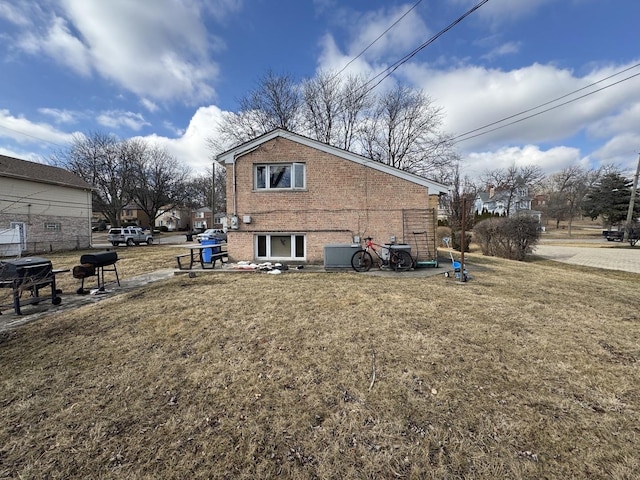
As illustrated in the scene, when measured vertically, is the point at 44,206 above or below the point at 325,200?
above

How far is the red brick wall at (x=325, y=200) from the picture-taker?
10047 millimetres

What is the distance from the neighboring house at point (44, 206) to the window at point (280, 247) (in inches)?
690

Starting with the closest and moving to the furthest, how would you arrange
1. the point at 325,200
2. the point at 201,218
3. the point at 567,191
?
Result: the point at 325,200
the point at 567,191
the point at 201,218

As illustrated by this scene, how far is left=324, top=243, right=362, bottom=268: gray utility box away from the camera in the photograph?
9453mm

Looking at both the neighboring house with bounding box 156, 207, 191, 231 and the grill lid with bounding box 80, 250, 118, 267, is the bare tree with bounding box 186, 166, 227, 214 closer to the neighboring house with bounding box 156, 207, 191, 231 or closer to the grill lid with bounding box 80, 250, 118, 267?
the neighboring house with bounding box 156, 207, 191, 231

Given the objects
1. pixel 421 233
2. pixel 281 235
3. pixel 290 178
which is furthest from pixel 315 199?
pixel 421 233

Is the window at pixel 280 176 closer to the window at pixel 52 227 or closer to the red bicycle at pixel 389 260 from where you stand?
the red bicycle at pixel 389 260

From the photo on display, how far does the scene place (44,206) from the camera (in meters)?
20.2

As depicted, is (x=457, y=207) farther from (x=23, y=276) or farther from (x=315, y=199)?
(x=23, y=276)

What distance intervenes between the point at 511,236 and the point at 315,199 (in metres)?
11.8

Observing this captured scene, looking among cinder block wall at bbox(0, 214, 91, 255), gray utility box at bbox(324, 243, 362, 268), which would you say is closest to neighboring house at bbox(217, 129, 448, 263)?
gray utility box at bbox(324, 243, 362, 268)

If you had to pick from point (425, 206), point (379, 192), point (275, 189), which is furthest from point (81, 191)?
point (425, 206)

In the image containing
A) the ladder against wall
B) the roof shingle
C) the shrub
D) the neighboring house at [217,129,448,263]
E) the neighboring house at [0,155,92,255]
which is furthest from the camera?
the roof shingle

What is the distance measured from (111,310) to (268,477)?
5.43 meters
